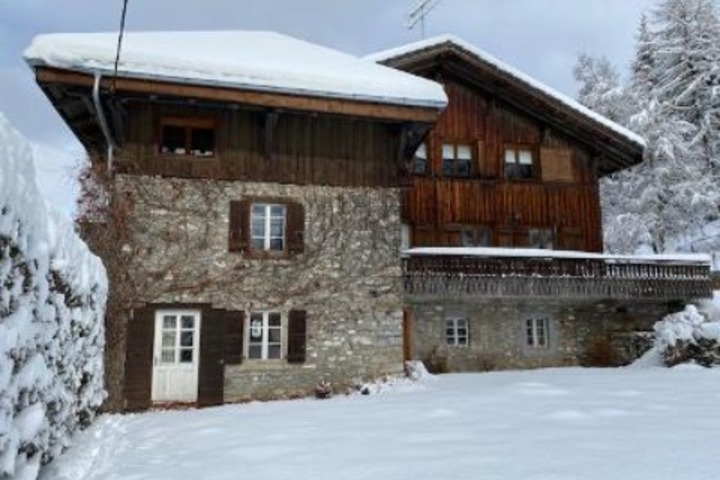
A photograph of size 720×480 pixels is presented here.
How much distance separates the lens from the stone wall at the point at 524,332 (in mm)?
19031

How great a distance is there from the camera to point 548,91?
20844 millimetres

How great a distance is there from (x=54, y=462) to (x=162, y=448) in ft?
7.22

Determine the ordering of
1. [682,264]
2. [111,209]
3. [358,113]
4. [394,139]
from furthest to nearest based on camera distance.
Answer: [682,264] → [394,139] → [358,113] → [111,209]

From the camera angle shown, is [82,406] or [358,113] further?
[358,113]

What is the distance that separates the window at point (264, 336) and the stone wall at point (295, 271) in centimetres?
20

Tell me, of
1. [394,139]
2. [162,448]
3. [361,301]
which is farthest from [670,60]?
[162,448]

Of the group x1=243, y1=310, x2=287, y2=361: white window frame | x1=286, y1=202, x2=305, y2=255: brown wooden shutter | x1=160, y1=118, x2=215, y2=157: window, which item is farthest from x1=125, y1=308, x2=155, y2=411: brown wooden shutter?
x1=160, y1=118, x2=215, y2=157: window

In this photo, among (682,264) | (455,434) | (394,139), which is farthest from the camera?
(682,264)

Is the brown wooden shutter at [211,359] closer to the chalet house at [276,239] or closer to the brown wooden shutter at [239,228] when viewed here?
the chalet house at [276,239]

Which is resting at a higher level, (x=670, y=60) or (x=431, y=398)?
(x=670, y=60)

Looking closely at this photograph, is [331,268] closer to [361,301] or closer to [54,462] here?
[361,301]

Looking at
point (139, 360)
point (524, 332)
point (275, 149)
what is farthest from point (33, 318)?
point (524, 332)

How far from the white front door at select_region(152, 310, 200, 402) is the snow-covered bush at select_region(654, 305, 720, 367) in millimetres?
12208

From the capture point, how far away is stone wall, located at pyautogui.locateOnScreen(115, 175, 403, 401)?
15.0m
